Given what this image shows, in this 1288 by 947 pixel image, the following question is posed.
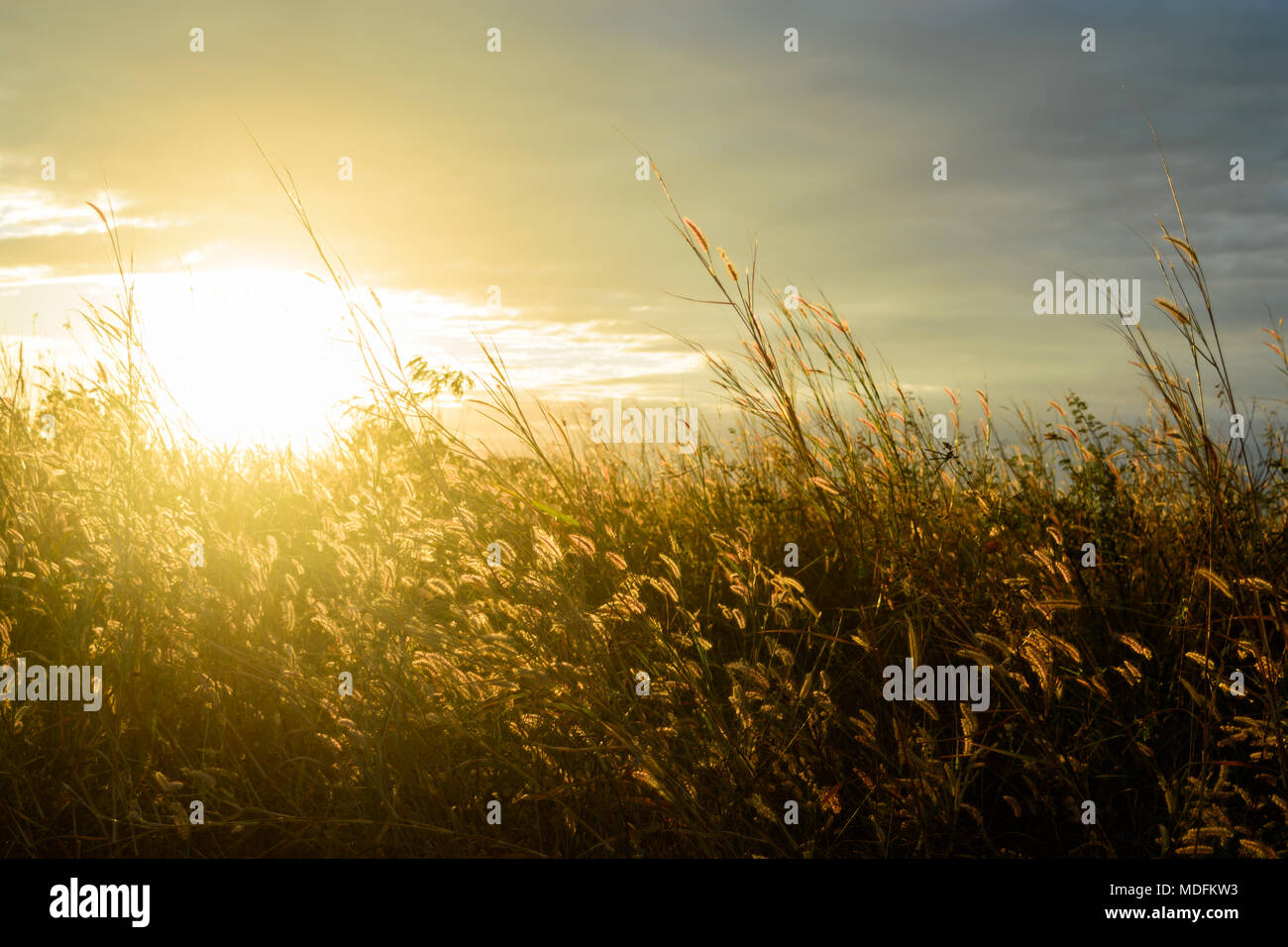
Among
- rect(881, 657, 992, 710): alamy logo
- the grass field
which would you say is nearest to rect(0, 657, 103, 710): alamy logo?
the grass field

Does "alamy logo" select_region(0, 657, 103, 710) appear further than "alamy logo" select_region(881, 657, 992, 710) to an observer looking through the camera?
Yes

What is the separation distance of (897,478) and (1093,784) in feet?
3.74

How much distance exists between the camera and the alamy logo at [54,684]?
88.0 inches

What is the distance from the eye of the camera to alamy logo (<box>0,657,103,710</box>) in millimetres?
2236

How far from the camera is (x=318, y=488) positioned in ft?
10.4

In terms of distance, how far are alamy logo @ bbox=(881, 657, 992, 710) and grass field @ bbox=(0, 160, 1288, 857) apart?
0.14ft
